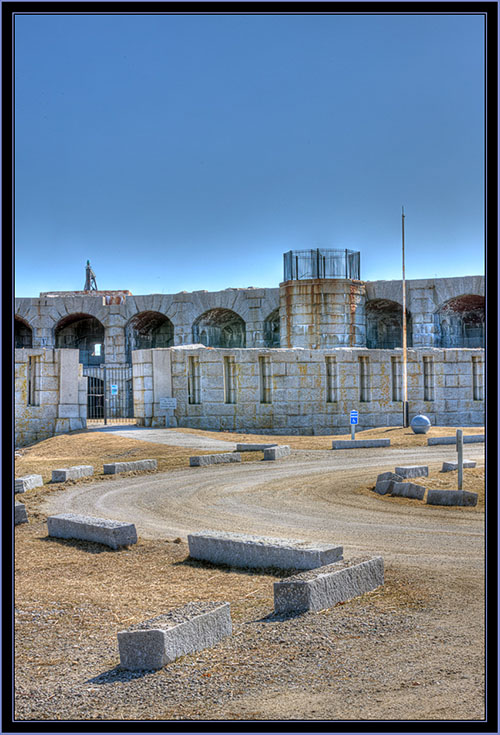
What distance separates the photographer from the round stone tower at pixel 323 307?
119ft

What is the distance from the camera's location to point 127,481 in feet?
53.6

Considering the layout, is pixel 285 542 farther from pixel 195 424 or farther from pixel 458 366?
pixel 458 366

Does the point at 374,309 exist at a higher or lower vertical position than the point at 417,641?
higher

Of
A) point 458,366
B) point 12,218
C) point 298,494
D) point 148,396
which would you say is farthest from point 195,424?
point 12,218

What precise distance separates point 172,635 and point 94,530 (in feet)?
15.6

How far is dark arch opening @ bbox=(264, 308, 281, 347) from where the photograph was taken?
1591 inches

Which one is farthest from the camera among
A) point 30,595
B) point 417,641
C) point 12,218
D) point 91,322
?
point 91,322

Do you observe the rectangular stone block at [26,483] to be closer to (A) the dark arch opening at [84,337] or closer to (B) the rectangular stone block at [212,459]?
(B) the rectangular stone block at [212,459]

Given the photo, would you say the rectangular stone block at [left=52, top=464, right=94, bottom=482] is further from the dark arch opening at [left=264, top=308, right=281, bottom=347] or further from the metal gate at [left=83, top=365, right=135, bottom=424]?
the dark arch opening at [left=264, top=308, right=281, bottom=347]

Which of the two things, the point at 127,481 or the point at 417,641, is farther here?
the point at 127,481

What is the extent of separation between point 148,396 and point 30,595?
19.7 meters

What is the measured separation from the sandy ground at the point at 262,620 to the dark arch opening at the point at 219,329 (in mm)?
29221

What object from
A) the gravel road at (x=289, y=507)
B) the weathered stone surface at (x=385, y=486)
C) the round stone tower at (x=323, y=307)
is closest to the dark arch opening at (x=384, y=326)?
the round stone tower at (x=323, y=307)

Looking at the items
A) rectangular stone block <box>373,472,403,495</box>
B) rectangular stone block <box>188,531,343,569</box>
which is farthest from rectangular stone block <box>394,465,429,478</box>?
rectangular stone block <box>188,531,343,569</box>
